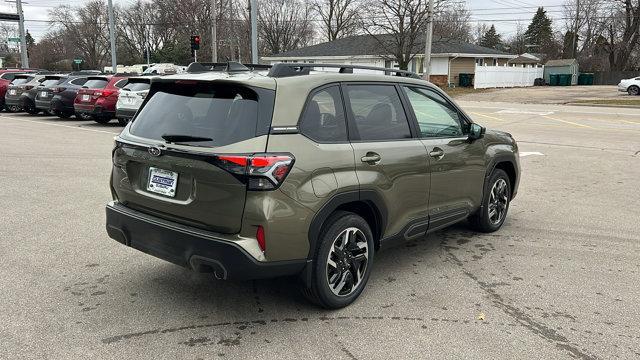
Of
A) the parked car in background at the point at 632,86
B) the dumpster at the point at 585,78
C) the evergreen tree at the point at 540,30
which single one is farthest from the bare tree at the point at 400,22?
the evergreen tree at the point at 540,30

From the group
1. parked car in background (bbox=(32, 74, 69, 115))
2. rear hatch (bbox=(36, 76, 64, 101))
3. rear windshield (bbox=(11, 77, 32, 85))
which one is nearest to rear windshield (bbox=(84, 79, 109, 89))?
parked car in background (bbox=(32, 74, 69, 115))

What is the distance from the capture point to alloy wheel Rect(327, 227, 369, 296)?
391 cm

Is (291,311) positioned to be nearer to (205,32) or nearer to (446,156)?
(446,156)

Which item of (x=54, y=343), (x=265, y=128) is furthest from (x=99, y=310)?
(x=265, y=128)

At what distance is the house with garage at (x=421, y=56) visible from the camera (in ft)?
157

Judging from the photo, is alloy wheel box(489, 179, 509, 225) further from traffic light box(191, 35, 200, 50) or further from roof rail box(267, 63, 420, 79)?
traffic light box(191, 35, 200, 50)

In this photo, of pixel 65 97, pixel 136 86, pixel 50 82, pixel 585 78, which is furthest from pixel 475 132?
pixel 585 78

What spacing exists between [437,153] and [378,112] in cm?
76

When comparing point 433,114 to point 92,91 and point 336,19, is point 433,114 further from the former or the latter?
point 336,19

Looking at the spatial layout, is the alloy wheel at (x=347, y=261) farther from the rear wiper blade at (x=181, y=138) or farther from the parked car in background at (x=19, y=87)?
the parked car in background at (x=19, y=87)

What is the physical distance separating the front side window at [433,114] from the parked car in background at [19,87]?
20.4m

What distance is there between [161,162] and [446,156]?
2.54 m

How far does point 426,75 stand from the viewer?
28.4 meters

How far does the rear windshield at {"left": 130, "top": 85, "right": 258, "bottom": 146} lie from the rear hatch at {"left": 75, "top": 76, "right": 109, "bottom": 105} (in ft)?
46.1
